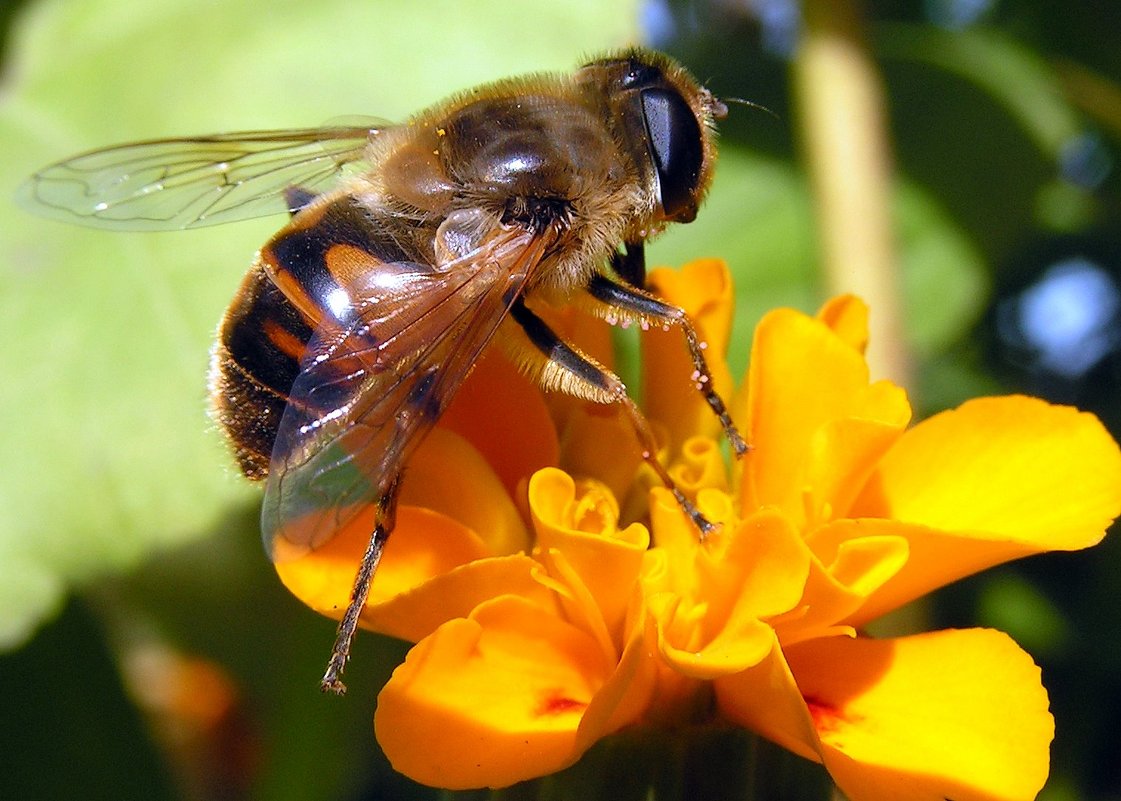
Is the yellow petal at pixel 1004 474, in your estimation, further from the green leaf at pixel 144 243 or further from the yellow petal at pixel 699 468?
the green leaf at pixel 144 243

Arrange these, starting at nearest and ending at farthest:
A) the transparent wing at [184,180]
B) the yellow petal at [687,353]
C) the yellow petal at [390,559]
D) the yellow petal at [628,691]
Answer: the yellow petal at [628,691]
the yellow petal at [390,559]
the yellow petal at [687,353]
the transparent wing at [184,180]

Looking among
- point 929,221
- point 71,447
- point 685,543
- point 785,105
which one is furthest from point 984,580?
point 71,447

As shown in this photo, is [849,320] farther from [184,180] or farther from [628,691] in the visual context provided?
[184,180]

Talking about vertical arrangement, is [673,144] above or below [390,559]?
above

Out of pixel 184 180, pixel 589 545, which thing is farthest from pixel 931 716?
pixel 184 180

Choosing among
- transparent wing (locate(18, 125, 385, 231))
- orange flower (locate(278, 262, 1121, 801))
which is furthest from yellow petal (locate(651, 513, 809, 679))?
transparent wing (locate(18, 125, 385, 231))

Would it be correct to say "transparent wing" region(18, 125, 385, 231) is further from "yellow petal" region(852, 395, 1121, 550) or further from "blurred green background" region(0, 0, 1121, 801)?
"yellow petal" region(852, 395, 1121, 550)

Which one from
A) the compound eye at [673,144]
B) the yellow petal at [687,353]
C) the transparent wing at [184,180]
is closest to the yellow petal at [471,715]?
the yellow petal at [687,353]

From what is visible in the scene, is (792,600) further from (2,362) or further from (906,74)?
(906,74)
